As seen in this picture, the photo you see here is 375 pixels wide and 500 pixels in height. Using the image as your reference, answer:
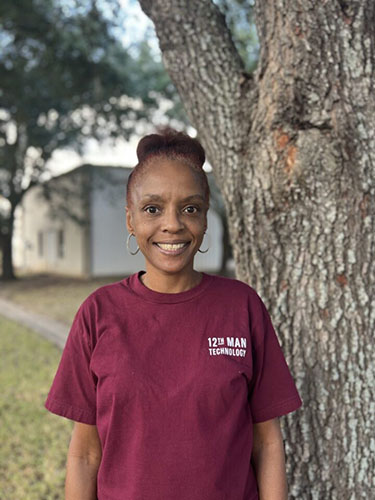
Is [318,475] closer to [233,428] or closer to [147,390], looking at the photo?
[233,428]

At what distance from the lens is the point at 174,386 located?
154cm

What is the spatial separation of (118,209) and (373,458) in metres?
18.6

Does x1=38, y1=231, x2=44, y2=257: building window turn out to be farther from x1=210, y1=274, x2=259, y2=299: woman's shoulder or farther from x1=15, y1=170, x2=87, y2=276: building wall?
x1=210, y1=274, x2=259, y2=299: woman's shoulder

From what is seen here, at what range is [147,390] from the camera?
5.07 ft

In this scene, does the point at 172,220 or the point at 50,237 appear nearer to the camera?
the point at 172,220

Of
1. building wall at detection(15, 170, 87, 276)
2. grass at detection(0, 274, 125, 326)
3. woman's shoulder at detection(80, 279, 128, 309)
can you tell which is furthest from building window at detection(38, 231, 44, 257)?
woman's shoulder at detection(80, 279, 128, 309)

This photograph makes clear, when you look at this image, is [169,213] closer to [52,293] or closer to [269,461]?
[269,461]

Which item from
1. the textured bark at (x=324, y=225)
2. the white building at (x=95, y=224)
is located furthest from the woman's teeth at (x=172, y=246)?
the white building at (x=95, y=224)

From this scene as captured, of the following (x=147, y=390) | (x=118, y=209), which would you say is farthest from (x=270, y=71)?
(x=118, y=209)

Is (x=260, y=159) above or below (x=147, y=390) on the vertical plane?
above

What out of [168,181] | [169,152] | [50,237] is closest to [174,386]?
[168,181]

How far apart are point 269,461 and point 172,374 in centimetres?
46

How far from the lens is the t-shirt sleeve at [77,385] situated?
63.9 inches

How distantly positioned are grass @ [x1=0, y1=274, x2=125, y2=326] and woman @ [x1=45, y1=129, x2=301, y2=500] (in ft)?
32.4
